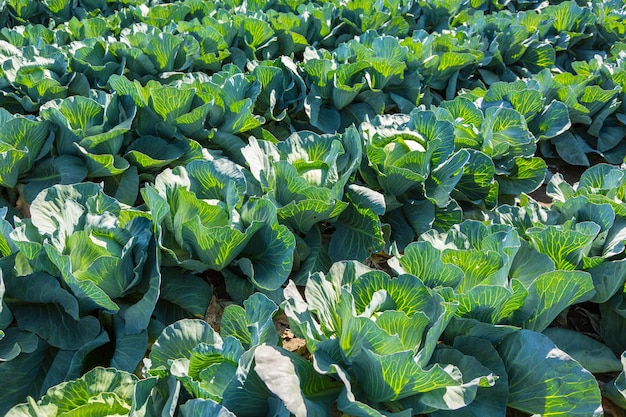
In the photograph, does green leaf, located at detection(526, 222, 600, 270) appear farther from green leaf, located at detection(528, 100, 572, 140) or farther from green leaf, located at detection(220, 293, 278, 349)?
green leaf, located at detection(528, 100, 572, 140)

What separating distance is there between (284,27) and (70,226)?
10.2 feet

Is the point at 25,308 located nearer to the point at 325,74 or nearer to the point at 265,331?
the point at 265,331

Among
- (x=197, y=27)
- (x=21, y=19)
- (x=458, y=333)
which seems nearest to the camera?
(x=458, y=333)

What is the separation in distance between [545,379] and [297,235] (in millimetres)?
1409

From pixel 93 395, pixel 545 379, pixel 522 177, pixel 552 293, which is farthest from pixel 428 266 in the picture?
pixel 522 177

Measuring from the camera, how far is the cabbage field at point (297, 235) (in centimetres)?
194

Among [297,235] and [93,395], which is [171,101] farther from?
[93,395]

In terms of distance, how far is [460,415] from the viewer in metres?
2.02

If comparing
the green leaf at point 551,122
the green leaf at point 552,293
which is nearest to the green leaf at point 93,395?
the green leaf at point 552,293

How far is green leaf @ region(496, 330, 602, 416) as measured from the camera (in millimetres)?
1986

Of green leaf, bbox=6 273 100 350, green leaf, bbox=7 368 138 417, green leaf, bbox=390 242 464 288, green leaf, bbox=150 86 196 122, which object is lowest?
green leaf, bbox=6 273 100 350

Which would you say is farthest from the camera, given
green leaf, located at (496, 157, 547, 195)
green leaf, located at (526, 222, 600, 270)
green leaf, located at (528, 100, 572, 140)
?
green leaf, located at (528, 100, 572, 140)

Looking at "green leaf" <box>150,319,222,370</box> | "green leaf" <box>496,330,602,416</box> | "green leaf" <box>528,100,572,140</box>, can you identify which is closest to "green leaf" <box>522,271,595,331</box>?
"green leaf" <box>496,330,602,416</box>

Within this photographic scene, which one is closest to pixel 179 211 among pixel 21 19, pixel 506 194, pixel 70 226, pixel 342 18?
pixel 70 226
